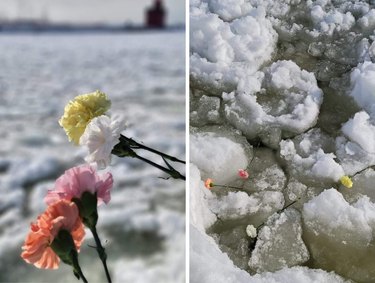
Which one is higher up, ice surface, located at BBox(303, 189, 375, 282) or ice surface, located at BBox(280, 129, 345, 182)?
ice surface, located at BBox(280, 129, 345, 182)

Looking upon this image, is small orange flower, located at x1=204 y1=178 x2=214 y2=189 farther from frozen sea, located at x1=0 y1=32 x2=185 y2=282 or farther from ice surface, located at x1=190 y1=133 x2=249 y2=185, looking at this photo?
frozen sea, located at x1=0 y1=32 x2=185 y2=282

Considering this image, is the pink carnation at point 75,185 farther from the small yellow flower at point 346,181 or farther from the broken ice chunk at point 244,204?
the small yellow flower at point 346,181

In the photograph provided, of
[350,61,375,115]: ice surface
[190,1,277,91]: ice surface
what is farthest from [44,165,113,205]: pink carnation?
[350,61,375,115]: ice surface

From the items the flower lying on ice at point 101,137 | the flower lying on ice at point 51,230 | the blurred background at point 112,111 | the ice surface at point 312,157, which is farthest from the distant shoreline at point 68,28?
the flower lying on ice at point 51,230

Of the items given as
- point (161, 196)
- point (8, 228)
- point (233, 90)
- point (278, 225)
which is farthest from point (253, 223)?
point (8, 228)

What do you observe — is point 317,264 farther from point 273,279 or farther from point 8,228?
point 8,228

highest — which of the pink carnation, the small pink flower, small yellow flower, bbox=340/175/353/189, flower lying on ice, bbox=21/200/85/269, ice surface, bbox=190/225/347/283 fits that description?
the pink carnation

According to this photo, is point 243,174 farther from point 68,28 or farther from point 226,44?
point 68,28
